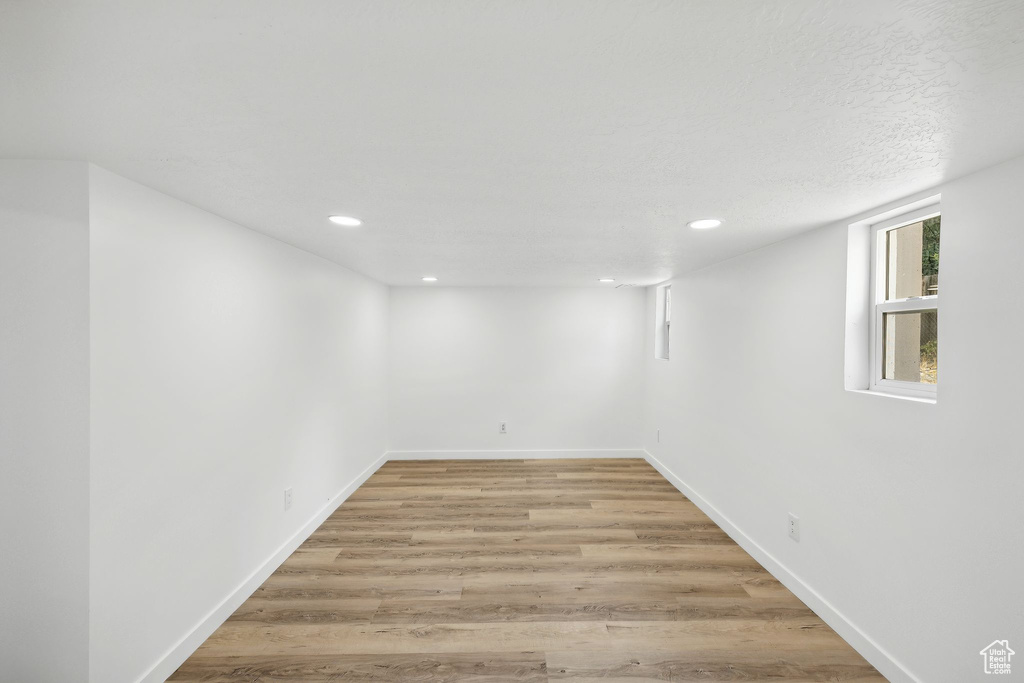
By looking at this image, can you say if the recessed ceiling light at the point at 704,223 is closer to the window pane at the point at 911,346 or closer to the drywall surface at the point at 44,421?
the window pane at the point at 911,346

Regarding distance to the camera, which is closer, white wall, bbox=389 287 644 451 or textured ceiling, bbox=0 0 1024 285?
textured ceiling, bbox=0 0 1024 285

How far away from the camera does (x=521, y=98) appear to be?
1.11m

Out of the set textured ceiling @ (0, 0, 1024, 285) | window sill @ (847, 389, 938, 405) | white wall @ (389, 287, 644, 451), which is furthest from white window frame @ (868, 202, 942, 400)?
white wall @ (389, 287, 644, 451)

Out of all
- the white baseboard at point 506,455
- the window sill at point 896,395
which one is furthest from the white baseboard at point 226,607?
the window sill at point 896,395

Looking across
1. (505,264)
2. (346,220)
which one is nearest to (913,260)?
(505,264)

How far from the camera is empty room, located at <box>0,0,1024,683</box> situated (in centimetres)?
96

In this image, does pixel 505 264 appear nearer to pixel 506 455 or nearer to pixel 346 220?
pixel 346 220

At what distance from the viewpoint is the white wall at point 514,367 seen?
543 cm

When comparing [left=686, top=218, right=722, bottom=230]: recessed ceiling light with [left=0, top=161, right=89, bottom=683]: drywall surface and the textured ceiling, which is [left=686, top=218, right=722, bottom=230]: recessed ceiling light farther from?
[left=0, top=161, right=89, bottom=683]: drywall surface

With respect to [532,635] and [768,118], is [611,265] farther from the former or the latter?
[532,635]

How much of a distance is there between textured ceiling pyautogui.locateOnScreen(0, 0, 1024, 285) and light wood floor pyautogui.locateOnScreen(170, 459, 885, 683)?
7.20 ft

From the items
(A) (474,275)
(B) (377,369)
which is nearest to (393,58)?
(A) (474,275)

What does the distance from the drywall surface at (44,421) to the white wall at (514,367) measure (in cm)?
383

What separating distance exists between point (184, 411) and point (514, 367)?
379cm
